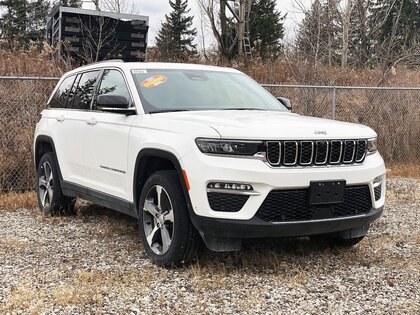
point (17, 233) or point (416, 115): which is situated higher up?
point (416, 115)

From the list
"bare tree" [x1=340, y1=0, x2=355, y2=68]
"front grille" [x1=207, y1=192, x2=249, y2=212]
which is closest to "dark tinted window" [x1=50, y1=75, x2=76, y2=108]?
"front grille" [x1=207, y1=192, x2=249, y2=212]

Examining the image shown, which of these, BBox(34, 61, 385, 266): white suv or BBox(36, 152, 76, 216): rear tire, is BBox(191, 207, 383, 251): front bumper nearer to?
BBox(34, 61, 385, 266): white suv

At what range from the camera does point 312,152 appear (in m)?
4.09

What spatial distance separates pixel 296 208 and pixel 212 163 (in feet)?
2.48

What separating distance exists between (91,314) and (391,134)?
9.08 metres

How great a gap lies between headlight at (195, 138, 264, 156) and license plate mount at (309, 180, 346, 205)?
53 cm

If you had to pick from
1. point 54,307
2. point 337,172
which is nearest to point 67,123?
point 54,307

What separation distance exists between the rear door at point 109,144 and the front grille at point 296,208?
1.56 metres

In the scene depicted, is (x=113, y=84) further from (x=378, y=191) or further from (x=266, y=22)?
(x=266, y=22)

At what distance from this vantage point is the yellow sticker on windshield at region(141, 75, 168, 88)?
5113 millimetres

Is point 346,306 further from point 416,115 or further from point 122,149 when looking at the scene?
point 416,115

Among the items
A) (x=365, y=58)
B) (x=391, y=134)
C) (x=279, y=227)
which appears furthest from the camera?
(x=365, y=58)

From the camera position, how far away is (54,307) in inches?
143

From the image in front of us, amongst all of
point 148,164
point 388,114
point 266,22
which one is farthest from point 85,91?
point 266,22
